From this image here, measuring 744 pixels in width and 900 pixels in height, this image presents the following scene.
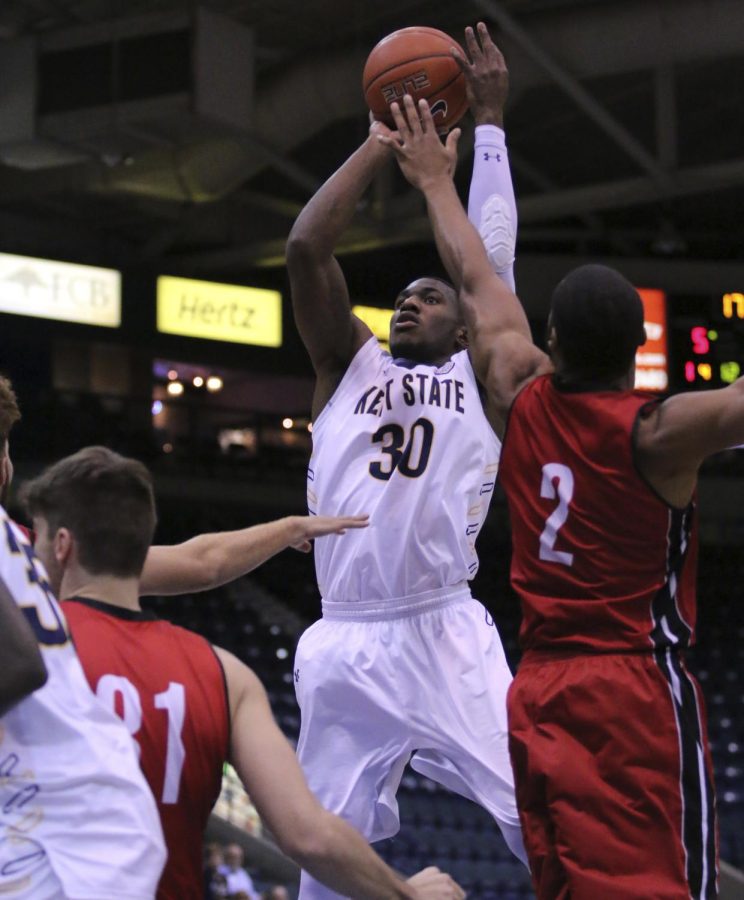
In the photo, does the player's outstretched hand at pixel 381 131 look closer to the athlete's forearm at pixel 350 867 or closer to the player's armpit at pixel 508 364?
the player's armpit at pixel 508 364

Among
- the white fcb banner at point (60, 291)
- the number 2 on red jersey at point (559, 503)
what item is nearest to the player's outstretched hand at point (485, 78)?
the number 2 on red jersey at point (559, 503)

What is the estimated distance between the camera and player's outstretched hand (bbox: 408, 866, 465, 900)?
9.03 ft

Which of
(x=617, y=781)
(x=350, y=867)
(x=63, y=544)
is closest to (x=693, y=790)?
(x=617, y=781)

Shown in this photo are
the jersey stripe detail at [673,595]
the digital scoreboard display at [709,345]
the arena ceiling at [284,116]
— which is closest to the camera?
the jersey stripe detail at [673,595]

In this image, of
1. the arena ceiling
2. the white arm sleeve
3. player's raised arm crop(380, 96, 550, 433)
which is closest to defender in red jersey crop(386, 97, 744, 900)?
player's raised arm crop(380, 96, 550, 433)

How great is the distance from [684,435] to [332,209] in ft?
5.95

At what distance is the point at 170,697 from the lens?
A: 2807 millimetres

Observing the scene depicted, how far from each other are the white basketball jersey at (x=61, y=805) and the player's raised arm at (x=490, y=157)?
2.27m

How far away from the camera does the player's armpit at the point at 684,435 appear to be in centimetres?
310

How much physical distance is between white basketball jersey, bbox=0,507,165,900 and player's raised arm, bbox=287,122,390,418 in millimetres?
2232

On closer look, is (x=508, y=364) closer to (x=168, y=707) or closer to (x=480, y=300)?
(x=480, y=300)

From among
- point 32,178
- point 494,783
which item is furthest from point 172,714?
point 32,178

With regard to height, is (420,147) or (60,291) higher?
(60,291)

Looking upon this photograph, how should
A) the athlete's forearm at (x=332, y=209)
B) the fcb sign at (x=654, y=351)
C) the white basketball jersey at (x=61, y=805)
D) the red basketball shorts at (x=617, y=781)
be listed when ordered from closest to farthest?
1. the white basketball jersey at (x=61, y=805)
2. the red basketball shorts at (x=617, y=781)
3. the athlete's forearm at (x=332, y=209)
4. the fcb sign at (x=654, y=351)
